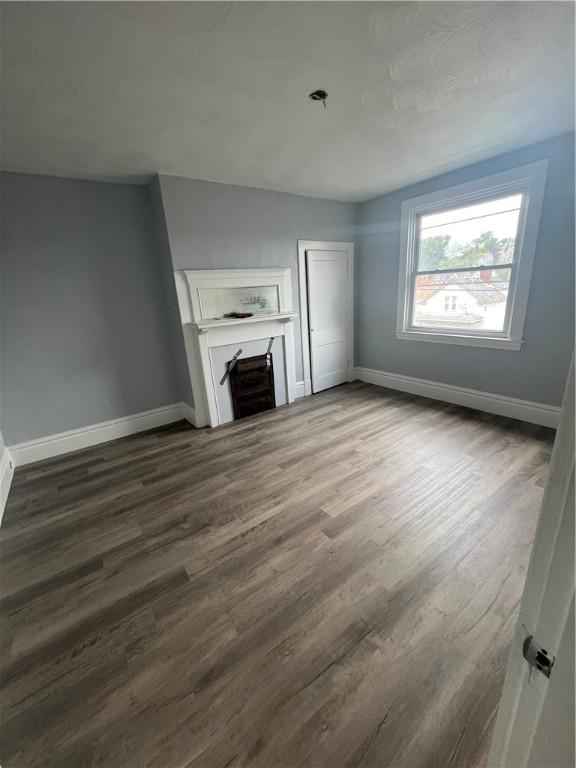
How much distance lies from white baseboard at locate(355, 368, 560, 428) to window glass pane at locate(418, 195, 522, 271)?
1.41 metres

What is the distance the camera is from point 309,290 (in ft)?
13.0

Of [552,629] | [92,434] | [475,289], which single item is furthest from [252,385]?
[552,629]

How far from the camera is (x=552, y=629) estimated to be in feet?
1.49

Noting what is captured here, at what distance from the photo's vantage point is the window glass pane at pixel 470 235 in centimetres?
291

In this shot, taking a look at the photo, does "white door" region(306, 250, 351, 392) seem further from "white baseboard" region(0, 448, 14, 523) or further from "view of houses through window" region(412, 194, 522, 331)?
"white baseboard" region(0, 448, 14, 523)

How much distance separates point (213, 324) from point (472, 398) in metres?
3.04

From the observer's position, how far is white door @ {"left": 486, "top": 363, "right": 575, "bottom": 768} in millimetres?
414

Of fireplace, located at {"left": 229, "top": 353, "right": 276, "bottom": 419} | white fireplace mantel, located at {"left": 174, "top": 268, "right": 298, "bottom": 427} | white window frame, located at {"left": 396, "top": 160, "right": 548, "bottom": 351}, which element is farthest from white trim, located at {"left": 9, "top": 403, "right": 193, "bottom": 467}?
white window frame, located at {"left": 396, "top": 160, "right": 548, "bottom": 351}

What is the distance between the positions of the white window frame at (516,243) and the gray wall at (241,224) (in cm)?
97

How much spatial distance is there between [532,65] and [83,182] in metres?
3.39

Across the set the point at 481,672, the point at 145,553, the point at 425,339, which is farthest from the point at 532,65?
the point at 145,553

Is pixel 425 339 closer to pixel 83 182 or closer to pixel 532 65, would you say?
pixel 532 65

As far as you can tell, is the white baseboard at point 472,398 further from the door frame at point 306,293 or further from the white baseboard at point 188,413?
the white baseboard at point 188,413

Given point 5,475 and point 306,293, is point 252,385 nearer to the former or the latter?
point 306,293
